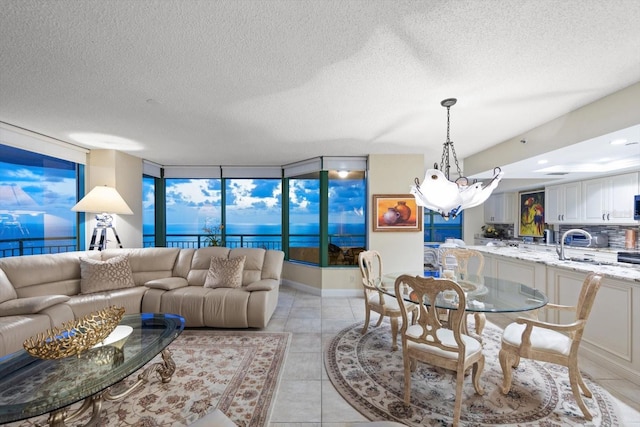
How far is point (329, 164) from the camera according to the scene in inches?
187

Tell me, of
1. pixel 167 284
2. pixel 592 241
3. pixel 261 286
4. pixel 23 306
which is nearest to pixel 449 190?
pixel 261 286

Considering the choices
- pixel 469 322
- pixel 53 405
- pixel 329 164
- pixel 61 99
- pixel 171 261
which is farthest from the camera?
pixel 329 164

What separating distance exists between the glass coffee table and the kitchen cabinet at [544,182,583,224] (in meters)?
6.74

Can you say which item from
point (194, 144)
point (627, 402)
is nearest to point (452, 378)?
point (627, 402)

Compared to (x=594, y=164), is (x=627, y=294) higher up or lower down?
lower down

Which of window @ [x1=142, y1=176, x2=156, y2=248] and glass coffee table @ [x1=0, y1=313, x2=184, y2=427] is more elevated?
window @ [x1=142, y1=176, x2=156, y2=248]

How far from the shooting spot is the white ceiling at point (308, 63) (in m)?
1.39

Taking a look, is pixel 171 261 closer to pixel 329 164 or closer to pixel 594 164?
pixel 329 164

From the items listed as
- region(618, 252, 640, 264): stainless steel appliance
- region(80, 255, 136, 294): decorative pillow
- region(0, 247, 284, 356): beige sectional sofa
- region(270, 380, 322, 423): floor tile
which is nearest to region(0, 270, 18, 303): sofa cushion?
region(0, 247, 284, 356): beige sectional sofa

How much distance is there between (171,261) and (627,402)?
5070mm

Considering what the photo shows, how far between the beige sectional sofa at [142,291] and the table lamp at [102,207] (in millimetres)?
379

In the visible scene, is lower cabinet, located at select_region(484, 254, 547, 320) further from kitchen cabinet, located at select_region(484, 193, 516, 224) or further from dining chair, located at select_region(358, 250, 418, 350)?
kitchen cabinet, located at select_region(484, 193, 516, 224)

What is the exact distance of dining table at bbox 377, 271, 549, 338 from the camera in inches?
76.0

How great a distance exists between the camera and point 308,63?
6.06 feet
